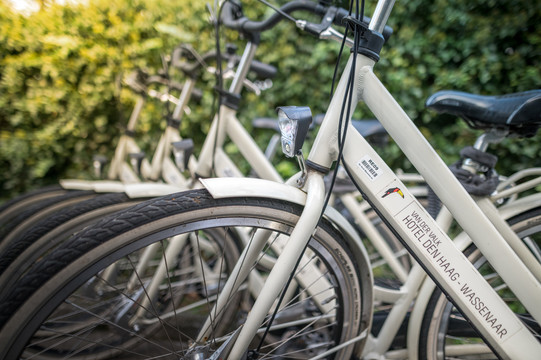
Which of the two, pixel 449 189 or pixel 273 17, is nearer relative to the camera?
pixel 449 189

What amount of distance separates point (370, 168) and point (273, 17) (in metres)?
0.77

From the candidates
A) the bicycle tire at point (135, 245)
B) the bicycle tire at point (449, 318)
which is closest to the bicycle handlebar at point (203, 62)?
the bicycle tire at point (135, 245)

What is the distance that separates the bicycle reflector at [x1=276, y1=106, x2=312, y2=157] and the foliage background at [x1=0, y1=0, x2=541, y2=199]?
1731mm

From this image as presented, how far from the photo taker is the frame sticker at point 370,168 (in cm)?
105

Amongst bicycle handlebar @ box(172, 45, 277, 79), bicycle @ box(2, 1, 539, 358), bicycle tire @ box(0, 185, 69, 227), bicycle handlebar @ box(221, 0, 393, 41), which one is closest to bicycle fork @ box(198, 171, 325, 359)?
bicycle @ box(2, 1, 539, 358)

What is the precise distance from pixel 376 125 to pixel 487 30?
3.55 ft

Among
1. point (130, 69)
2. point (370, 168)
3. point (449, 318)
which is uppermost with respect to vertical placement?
point (130, 69)

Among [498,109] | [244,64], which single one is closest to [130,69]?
[244,64]

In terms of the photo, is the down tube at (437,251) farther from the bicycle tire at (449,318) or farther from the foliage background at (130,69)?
the foliage background at (130,69)

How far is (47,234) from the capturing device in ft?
4.54

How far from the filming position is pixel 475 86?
2.30 metres

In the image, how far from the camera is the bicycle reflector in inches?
38.5

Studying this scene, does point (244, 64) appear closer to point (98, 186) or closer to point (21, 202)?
point (98, 186)

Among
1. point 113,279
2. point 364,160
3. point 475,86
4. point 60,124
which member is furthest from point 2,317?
point 60,124
